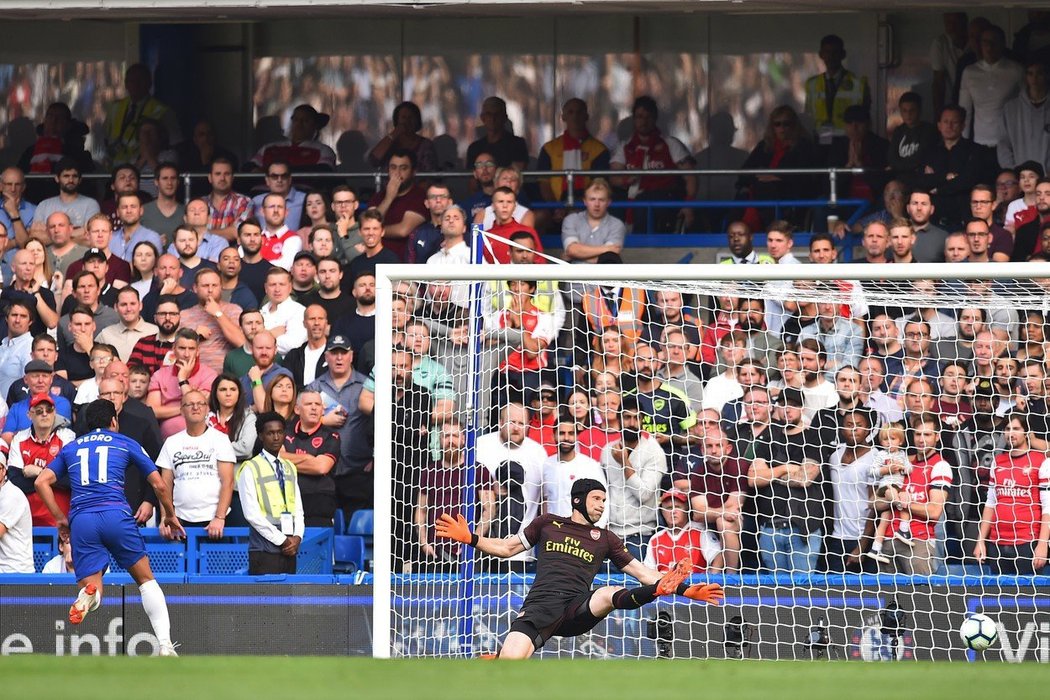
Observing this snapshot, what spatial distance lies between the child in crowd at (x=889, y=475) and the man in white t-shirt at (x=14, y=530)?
5.10 meters

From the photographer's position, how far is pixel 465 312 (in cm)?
961

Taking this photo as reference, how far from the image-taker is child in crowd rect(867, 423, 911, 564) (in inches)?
348

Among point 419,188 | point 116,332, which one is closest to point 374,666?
point 116,332

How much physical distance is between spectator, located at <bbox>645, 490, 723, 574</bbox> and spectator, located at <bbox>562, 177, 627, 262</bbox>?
2562mm

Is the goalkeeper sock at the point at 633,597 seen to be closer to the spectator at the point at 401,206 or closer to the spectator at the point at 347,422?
the spectator at the point at 347,422

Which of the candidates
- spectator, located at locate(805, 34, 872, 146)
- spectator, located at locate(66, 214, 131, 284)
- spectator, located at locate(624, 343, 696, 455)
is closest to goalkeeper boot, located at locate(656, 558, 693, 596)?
spectator, located at locate(624, 343, 696, 455)

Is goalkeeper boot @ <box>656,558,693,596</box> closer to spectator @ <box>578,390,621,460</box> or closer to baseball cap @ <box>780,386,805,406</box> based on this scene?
spectator @ <box>578,390,621,460</box>

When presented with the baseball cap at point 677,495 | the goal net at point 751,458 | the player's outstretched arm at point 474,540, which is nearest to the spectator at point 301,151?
the goal net at point 751,458

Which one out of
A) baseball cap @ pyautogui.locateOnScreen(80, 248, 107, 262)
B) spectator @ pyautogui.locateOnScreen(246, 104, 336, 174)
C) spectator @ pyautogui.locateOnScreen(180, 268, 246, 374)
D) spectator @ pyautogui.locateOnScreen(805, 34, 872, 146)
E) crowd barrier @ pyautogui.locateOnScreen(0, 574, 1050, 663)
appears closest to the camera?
crowd barrier @ pyautogui.locateOnScreen(0, 574, 1050, 663)

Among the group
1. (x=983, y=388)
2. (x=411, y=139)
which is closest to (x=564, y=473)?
(x=983, y=388)

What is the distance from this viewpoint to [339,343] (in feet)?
32.5

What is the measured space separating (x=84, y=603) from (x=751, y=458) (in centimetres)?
399

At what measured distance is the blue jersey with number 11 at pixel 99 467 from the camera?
29.2ft

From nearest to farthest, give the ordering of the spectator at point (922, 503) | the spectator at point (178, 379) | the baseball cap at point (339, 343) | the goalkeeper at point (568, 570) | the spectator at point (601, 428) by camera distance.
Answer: the goalkeeper at point (568, 570), the spectator at point (922, 503), the spectator at point (601, 428), the baseball cap at point (339, 343), the spectator at point (178, 379)
